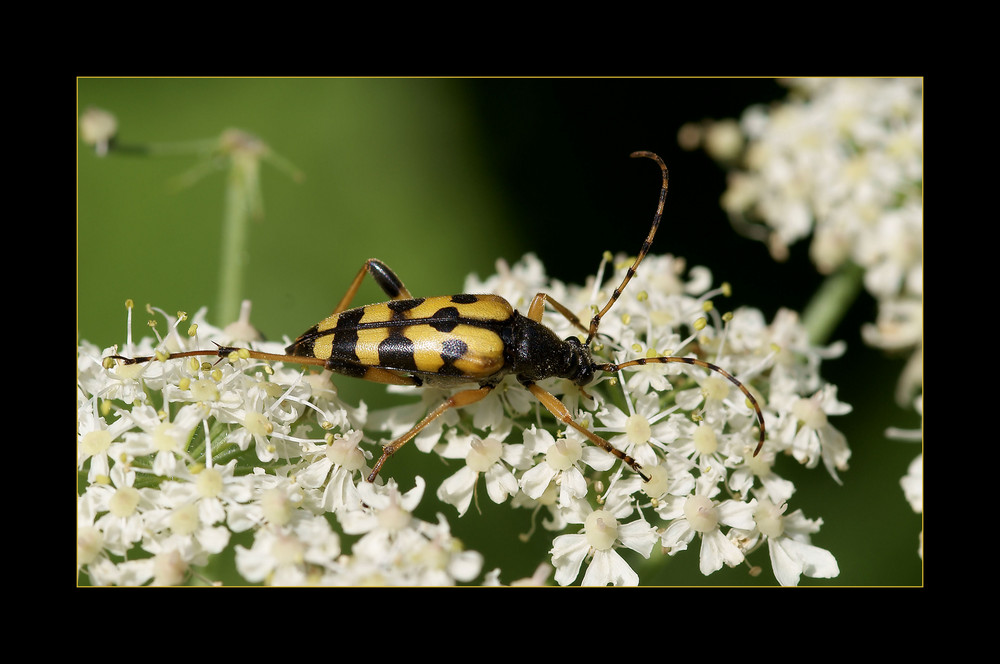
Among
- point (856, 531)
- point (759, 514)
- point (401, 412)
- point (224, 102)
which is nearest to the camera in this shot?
point (759, 514)

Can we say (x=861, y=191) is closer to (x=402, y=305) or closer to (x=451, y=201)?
(x=451, y=201)

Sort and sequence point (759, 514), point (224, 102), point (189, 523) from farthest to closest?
1. point (224, 102)
2. point (759, 514)
3. point (189, 523)

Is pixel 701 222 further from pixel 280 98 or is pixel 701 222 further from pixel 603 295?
pixel 280 98

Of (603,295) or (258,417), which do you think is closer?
(258,417)

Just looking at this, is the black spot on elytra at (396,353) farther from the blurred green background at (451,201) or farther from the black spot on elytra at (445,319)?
the blurred green background at (451,201)

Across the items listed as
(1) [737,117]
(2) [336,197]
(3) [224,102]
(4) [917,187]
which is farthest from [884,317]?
(3) [224,102]

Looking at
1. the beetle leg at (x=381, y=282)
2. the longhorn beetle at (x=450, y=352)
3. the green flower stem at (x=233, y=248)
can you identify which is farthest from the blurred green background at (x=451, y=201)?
the longhorn beetle at (x=450, y=352)
